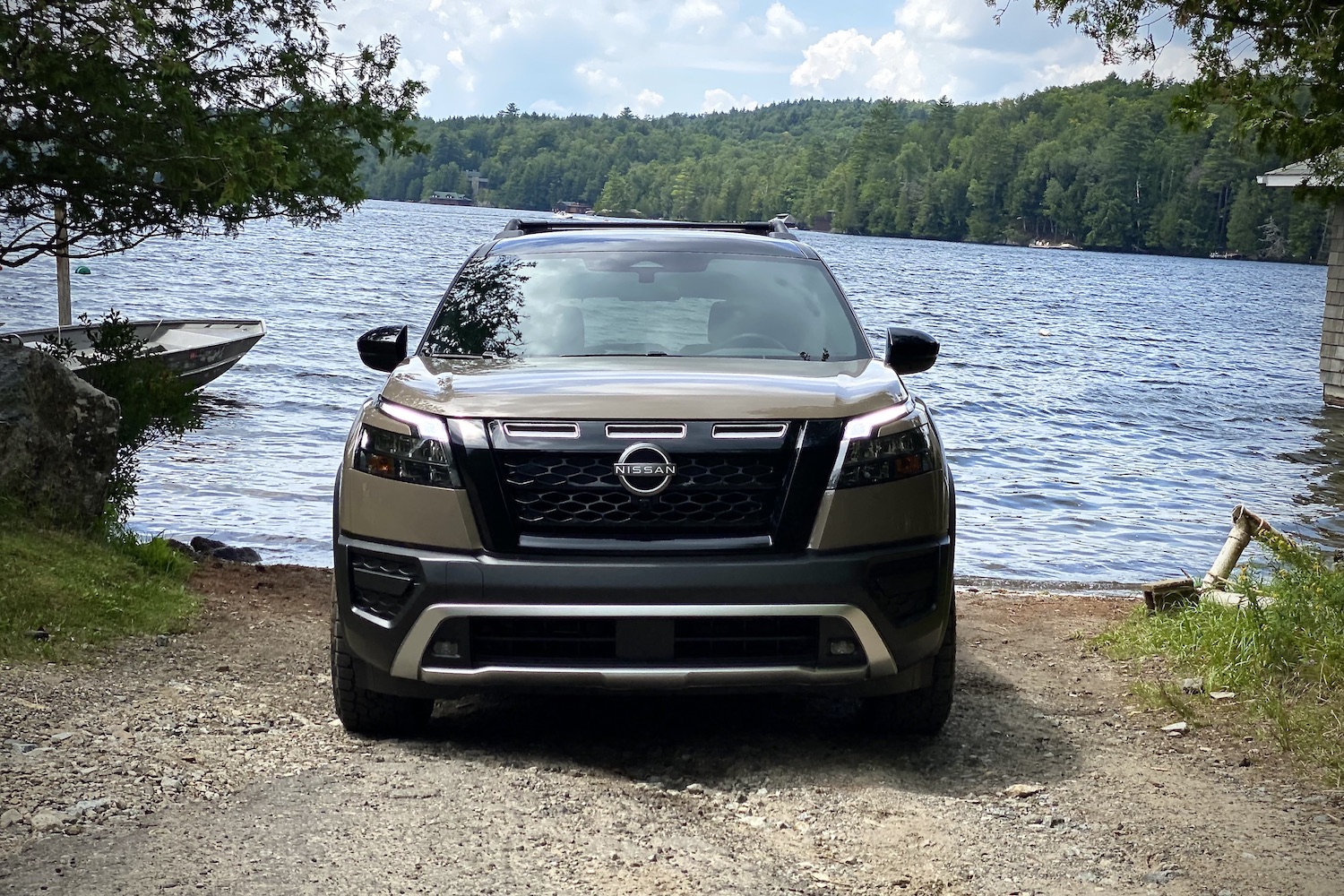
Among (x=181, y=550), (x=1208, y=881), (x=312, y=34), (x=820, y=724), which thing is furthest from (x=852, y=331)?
(x=181, y=550)

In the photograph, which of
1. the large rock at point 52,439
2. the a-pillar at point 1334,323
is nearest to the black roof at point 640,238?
the large rock at point 52,439

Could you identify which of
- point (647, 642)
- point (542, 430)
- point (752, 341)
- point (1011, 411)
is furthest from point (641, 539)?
point (1011, 411)

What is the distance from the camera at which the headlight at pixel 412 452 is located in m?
4.52

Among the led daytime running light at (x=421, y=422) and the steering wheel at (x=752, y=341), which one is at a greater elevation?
the steering wheel at (x=752, y=341)

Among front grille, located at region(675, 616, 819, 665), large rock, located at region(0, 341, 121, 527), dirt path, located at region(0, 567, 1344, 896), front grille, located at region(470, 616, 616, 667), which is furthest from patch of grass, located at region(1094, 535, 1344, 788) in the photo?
large rock, located at region(0, 341, 121, 527)

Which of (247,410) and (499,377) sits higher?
(499,377)

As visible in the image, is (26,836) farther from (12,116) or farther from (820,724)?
(12,116)

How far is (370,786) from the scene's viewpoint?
4.46 meters

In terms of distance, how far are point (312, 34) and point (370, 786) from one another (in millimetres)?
5797

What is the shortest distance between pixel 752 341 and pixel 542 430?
4.87ft

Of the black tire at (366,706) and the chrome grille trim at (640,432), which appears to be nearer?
the chrome grille trim at (640,432)

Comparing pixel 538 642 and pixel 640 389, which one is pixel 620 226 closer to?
pixel 640 389

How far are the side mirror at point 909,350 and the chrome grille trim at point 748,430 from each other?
1281mm

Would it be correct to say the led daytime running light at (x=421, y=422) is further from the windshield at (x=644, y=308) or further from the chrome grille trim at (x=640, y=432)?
the windshield at (x=644, y=308)
